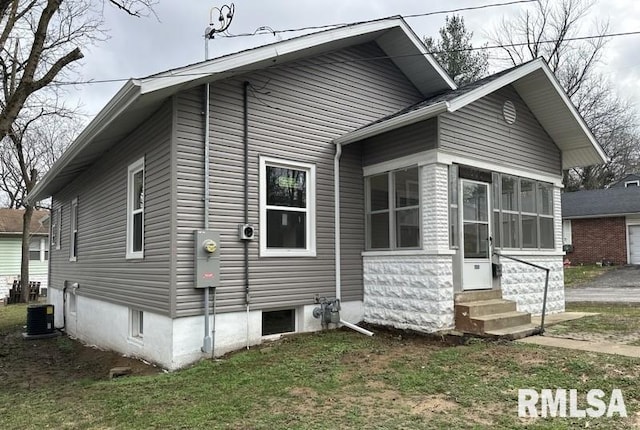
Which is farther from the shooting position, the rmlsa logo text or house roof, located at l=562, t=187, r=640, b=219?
house roof, located at l=562, t=187, r=640, b=219

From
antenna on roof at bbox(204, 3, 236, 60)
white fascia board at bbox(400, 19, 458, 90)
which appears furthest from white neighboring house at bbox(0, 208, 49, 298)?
white fascia board at bbox(400, 19, 458, 90)

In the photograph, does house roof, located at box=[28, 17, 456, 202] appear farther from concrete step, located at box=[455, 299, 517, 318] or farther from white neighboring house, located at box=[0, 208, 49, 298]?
white neighboring house, located at box=[0, 208, 49, 298]

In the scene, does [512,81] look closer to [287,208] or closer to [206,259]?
[287,208]

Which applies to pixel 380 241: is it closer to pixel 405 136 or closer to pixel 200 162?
pixel 405 136

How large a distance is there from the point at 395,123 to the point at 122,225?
5.07m

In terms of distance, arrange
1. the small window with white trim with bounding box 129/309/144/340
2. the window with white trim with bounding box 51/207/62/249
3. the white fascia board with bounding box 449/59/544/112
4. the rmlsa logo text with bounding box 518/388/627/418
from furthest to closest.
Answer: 1. the window with white trim with bounding box 51/207/62/249
2. the small window with white trim with bounding box 129/309/144/340
3. the white fascia board with bounding box 449/59/544/112
4. the rmlsa logo text with bounding box 518/388/627/418

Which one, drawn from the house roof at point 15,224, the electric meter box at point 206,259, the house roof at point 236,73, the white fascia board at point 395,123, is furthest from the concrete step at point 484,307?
the house roof at point 15,224

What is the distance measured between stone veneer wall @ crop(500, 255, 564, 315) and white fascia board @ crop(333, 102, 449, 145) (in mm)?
2981

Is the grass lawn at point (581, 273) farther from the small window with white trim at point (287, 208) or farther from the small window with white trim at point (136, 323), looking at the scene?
the small window with white trim at point (136, 323)

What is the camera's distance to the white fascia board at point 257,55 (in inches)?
253

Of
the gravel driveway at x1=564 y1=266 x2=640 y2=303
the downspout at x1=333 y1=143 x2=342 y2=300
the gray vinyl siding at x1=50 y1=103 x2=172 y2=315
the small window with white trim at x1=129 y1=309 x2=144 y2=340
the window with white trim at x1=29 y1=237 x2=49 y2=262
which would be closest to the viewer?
the gray vinyl siding at x1=50 y1=103 x2=172 y2=315

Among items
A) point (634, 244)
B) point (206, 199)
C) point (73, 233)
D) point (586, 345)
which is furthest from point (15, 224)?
point (634, 244)

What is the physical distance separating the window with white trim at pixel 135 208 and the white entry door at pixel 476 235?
5191mm

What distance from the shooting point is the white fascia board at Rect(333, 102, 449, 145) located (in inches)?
282
